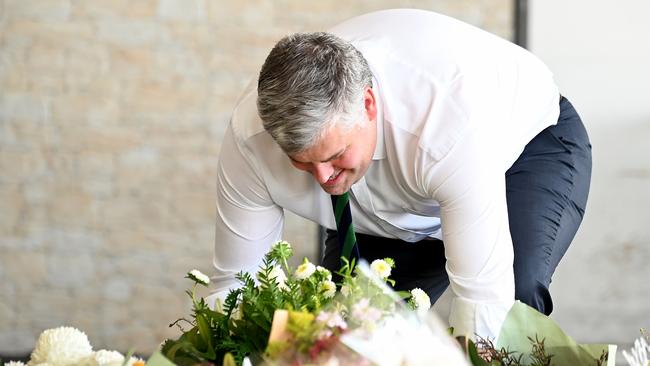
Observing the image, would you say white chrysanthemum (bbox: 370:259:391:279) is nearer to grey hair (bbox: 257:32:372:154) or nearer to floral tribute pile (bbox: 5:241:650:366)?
floral tribute pile (bbox: 5:241:650:366)

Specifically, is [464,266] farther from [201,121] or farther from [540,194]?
[201,121]

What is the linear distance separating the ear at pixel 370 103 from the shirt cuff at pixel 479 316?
45 cm

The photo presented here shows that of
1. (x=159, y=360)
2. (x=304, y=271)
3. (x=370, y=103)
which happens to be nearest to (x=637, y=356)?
(x=304, y=271)

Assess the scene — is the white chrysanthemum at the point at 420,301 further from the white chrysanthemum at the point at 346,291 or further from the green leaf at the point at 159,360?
the green leaf at the point at 159,360

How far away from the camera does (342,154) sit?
1967mm

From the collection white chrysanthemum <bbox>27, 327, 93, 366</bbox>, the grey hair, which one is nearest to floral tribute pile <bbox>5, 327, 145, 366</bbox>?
white chrysanthemum <bbox>27, 327, 93, 366</bbox>

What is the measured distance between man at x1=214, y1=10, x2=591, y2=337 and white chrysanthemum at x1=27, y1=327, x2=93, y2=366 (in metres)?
0.65

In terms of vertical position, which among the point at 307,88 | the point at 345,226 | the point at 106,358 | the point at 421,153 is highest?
the point at 307,88

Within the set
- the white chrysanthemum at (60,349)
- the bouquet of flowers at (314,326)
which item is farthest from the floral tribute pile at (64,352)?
the bouquet of flowers at (314,326)

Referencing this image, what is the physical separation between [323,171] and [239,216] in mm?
435

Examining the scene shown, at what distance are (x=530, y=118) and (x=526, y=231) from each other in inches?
12.5

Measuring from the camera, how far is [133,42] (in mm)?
4777

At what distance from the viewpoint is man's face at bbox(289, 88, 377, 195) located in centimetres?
191

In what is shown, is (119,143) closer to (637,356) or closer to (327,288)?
(327,288)
